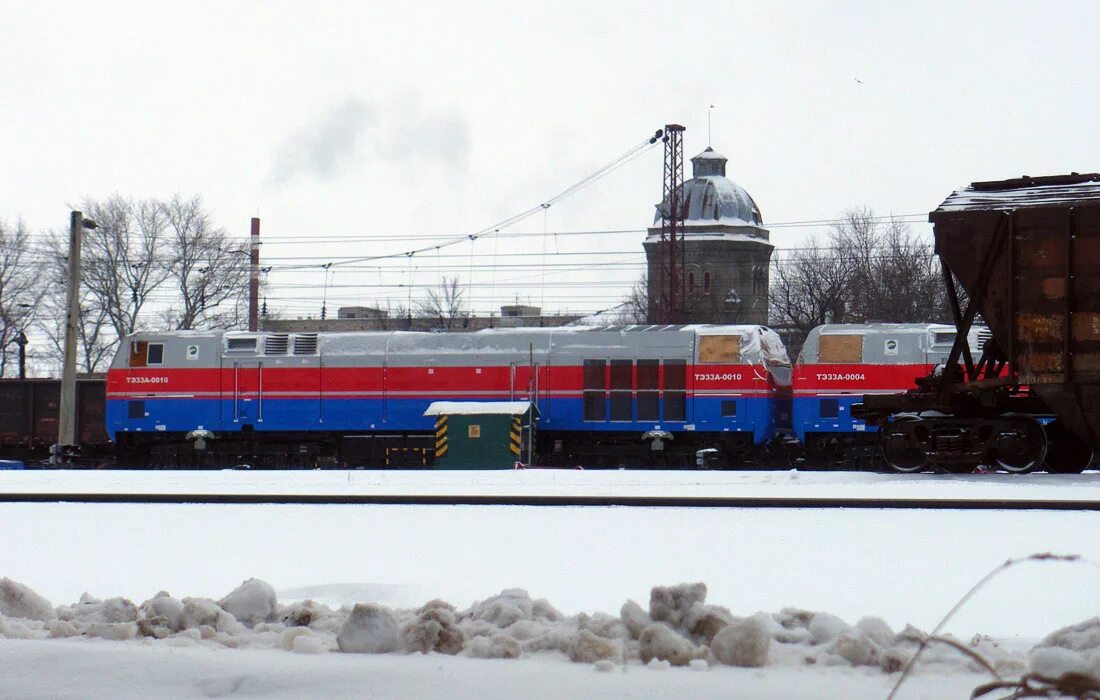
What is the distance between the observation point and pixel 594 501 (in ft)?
29.2

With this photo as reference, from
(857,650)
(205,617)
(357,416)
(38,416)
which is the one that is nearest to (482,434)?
(357,416)

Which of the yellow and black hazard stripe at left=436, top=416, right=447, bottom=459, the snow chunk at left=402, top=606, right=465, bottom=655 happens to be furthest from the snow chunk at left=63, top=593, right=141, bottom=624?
the yellow and black hazard stripe at left=436, top=416, right=447, bottom=459

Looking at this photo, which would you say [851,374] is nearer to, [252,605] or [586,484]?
[586,484]

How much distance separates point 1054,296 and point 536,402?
12.2 m

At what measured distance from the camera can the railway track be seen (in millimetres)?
8578

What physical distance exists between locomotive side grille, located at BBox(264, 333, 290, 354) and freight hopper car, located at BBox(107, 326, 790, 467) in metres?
0.03

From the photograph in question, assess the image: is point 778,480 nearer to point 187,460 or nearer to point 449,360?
point 449,360

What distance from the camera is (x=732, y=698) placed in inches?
121

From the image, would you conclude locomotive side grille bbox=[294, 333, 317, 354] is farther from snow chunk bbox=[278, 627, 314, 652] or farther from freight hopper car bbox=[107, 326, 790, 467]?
snow chunk bbox=[278, 627, 314, 652]

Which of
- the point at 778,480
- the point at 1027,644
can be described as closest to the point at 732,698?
the point at 1027,644

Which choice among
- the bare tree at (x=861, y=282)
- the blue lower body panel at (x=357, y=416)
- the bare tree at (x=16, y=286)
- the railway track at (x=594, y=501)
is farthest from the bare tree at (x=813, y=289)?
the railway track at (x=594, y=501)

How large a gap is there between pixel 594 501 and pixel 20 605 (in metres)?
5.11

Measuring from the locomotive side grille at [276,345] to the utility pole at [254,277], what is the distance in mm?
22448

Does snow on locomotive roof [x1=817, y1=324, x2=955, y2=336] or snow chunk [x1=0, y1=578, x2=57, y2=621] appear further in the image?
snow on locomotive roof [x1=817, y1=324, x2=955, y2=336]
